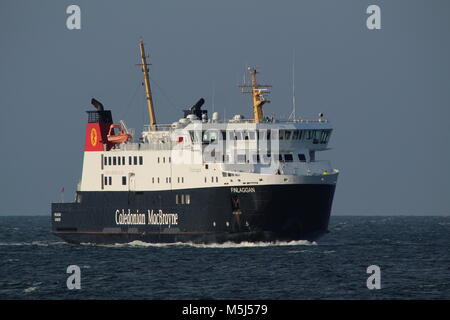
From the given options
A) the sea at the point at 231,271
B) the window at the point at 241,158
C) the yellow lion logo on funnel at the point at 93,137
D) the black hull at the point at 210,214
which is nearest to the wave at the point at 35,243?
the sea at the point at 231,271

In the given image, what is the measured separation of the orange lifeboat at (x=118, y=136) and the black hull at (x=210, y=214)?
10.9 feet

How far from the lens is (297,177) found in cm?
5853

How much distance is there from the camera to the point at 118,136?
220ft

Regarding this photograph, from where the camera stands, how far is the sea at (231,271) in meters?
46.8

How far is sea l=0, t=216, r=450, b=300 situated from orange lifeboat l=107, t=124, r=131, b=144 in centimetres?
637

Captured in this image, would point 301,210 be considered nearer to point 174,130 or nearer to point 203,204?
point 203,204

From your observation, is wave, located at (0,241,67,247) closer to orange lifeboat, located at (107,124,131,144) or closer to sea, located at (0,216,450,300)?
sea, located at (0,216,450,300)

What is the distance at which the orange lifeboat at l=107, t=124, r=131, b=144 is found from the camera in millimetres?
66938

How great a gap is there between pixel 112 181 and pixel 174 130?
215 inches

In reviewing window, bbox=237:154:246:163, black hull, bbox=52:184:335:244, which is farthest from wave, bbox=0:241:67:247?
window, bbox=237:154:246:163

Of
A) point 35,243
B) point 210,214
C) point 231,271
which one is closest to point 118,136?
point 210,214

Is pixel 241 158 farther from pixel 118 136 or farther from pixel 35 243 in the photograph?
pixel 35 243

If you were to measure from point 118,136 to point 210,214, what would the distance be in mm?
9766
